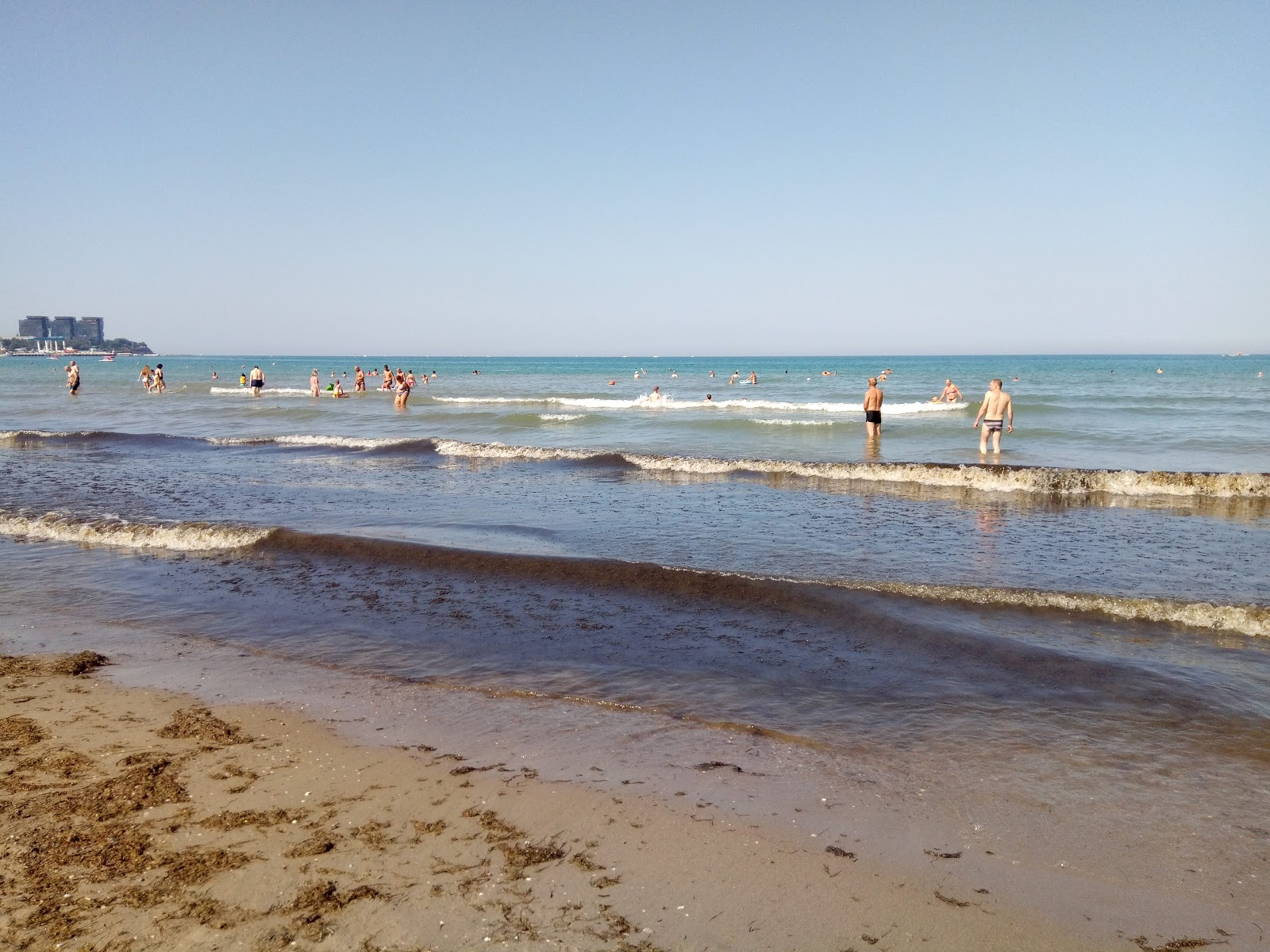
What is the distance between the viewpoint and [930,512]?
1324 centimetres

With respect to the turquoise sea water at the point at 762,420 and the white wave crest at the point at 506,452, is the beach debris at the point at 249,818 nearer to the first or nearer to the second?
the white wave crest at the point at 506,452

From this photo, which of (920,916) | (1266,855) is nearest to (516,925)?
(920,916)

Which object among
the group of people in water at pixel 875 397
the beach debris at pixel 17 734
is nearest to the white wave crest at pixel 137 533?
the beach debris at pixel 17 734

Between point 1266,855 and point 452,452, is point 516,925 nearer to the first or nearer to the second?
point 1266,855

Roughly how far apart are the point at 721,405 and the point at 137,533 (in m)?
32.2

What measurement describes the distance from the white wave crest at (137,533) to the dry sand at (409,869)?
20.4 ft

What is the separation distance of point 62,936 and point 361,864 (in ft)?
3.50

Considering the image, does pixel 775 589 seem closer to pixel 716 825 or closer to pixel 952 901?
pixel 716 825

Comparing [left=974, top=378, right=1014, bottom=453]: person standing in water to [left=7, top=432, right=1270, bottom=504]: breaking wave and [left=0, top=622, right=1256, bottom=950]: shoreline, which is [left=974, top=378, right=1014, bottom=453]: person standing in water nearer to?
[left=7, top=432, right=1270, bottom=504]: breaking wave

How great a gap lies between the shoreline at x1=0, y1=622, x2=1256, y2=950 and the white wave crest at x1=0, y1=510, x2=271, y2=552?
496 cm

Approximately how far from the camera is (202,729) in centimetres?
502

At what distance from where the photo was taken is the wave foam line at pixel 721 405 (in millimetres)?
37000

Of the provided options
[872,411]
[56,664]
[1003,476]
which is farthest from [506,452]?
[56,664]

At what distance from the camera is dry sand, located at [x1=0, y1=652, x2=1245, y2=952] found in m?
3.15
